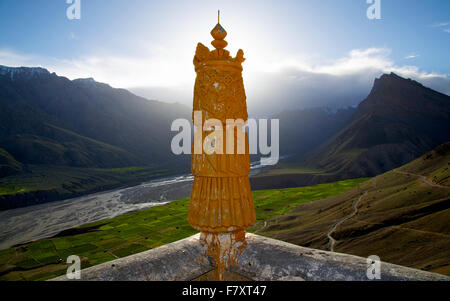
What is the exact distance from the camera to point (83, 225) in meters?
50.5

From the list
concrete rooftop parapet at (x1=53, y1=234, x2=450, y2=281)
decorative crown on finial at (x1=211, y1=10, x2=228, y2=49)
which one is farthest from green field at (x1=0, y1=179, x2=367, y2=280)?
decorative crown on finial at (x1=211, y1=10, x2=228, y2=49)

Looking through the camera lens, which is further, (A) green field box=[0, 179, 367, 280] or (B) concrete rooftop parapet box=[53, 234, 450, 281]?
(A) green field box=[0, 179, 367, 280]

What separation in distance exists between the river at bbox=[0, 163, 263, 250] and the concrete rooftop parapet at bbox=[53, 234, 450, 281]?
50865 millimetres

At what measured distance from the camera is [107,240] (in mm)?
41406

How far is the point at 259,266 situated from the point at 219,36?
339cm

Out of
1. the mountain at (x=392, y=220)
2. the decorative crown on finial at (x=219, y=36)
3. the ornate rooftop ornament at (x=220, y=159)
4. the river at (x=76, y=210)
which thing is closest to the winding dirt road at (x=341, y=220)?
the mountain at (x=392, y=220)

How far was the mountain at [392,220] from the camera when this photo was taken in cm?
1978

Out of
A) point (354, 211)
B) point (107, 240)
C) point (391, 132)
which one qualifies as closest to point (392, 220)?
point (354, 211)

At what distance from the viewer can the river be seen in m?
48.5

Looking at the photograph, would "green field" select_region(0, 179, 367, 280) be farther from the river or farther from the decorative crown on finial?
the decorative crown on finial

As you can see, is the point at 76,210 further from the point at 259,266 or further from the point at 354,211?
the point at 259,266

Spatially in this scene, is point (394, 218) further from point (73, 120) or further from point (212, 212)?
point (73, 120)

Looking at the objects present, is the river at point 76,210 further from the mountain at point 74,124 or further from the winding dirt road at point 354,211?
the winding dirt road at point 354,211

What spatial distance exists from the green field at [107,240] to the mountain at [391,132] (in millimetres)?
32892
